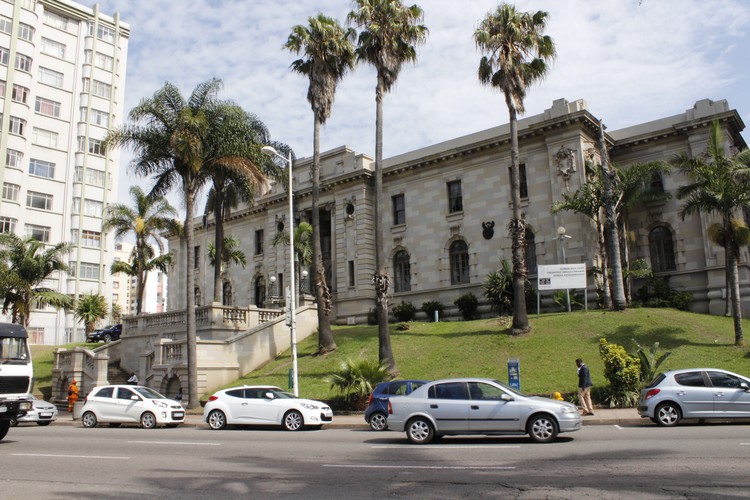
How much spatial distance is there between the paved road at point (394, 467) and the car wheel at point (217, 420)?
3.69 meters

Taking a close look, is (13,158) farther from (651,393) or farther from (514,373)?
(651,393)

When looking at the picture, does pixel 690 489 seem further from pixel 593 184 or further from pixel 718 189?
pixel 593 184

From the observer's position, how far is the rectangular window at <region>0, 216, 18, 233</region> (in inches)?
2370

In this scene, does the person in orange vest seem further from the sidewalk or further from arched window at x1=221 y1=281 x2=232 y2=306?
arched window at x1=221 y1=281 x2=232 y2=306

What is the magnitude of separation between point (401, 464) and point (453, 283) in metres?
30.4

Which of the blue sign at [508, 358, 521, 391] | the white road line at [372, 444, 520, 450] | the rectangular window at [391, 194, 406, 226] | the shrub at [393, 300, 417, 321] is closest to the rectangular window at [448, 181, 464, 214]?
the rectangular window at [391, 194, 406, 226]

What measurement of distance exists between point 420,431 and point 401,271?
2989 centimetres

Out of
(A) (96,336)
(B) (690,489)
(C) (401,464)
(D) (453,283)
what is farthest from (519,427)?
(A) (96,336)

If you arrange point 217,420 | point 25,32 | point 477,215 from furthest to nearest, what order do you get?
point 25,32, point 477,215, point 217,420

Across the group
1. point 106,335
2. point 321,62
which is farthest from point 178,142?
point 106,335

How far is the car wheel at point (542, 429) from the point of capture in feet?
43.7

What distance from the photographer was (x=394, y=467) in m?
10.6

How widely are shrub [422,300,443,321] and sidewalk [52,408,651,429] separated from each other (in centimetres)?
1792

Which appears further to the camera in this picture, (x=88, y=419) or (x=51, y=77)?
(x=51, y=77)
